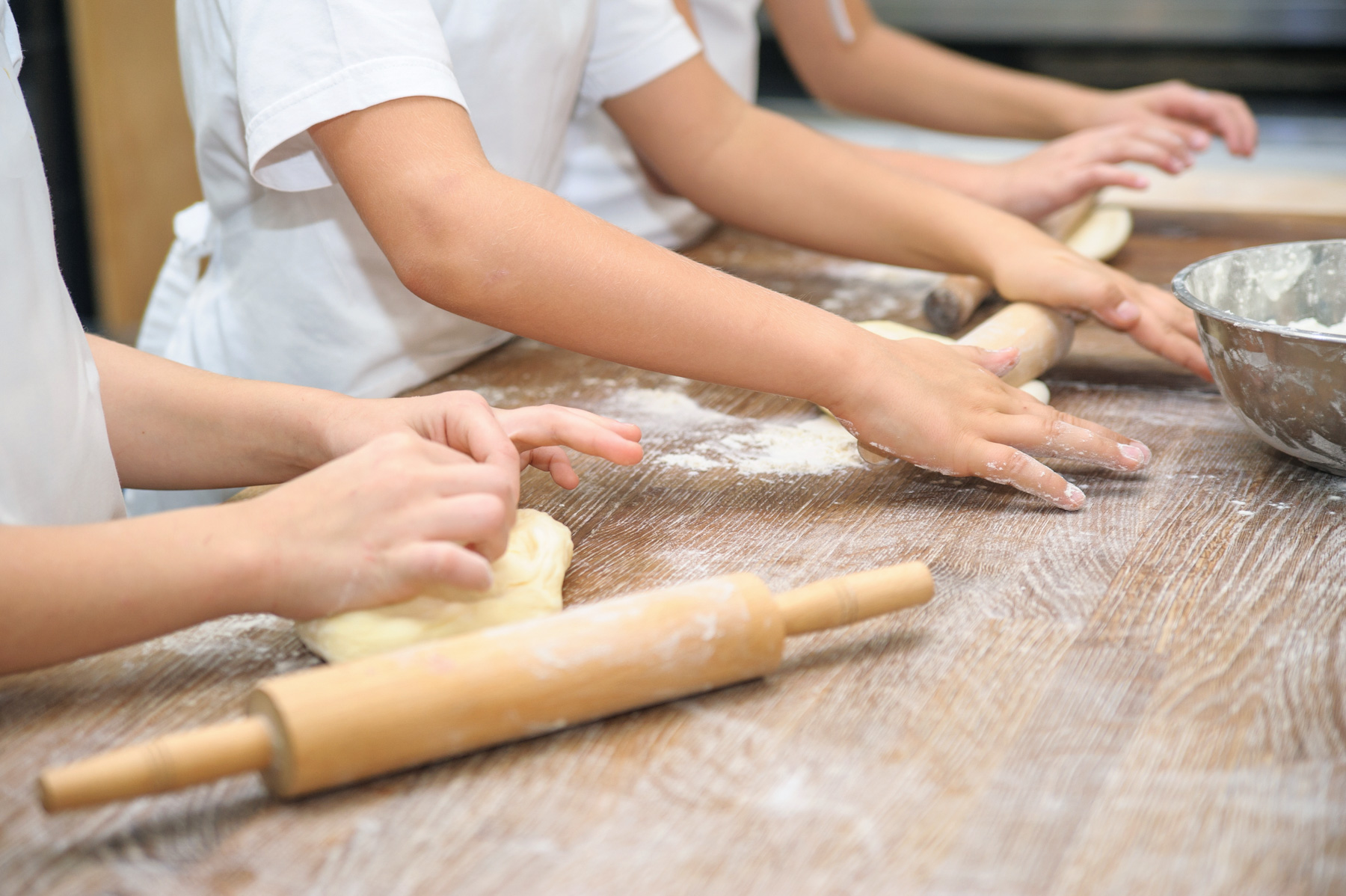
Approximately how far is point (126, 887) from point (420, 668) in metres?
0.17

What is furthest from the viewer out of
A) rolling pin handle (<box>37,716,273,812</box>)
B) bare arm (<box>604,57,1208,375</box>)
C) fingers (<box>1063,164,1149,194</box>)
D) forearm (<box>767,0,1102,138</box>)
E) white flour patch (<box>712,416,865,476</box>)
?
forearm (<box>767,0,1102,138</box>)

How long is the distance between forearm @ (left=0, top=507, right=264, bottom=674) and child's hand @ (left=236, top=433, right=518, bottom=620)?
0.02 metres

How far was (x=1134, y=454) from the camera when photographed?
96 cm

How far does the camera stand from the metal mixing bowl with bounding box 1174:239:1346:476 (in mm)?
877

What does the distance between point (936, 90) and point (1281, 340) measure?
1.17m

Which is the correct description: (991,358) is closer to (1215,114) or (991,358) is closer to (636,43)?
(636,43)

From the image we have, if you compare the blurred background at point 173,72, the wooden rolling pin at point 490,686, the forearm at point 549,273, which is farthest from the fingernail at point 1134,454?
the blurred background at point 173,72

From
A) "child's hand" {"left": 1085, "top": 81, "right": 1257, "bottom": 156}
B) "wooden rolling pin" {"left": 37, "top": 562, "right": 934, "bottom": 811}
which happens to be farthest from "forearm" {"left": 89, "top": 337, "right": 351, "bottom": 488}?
"child's hand" {"left": 1085, "top": 81, "right": 1257, "bottom": 156}

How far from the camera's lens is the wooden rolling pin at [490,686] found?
55cm

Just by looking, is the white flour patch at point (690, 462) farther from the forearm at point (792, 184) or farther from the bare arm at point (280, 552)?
the forearm at point (792, 184)

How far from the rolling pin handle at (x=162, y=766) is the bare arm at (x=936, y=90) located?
1571 mm

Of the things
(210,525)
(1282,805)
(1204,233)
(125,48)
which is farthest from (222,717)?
(125,48)

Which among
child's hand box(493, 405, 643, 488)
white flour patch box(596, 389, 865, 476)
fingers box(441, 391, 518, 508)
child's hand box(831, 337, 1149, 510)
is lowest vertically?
white flour patch box(596, 389, 865, 476)

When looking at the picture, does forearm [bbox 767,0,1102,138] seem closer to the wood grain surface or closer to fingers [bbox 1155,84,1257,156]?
fingers [bbox 1155,84,1257,156]
